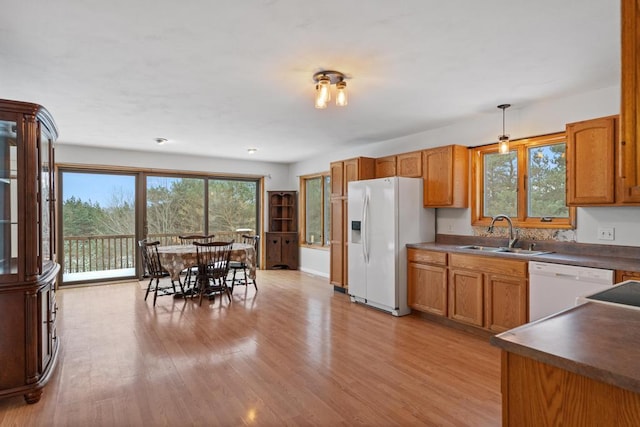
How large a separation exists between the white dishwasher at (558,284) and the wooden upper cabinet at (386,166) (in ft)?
7.52

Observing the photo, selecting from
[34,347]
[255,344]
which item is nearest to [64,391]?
[34,347]

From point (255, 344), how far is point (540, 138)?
3.54 metres

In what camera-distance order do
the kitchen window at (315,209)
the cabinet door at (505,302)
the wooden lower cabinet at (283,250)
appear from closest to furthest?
1. the cabinet door at (505,302)
2. the kitchen window at (315,209)
3. the wooden lower cabinet at (283,250)

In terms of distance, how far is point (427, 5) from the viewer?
76.8 inches

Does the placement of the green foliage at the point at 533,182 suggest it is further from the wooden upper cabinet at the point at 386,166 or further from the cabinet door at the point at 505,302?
the wooden upper cabinet at the point at 386,166

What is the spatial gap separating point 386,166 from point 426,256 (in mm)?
1551

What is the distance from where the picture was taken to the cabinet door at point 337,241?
5496 mm

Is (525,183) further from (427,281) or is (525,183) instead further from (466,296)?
(427,281)

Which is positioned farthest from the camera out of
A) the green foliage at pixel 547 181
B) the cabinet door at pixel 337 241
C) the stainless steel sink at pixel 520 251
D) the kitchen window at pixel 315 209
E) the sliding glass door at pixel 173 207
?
the kitchen window at pixel 315 209

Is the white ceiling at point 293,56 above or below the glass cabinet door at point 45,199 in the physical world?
above

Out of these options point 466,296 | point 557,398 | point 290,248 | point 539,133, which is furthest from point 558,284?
point 290,248

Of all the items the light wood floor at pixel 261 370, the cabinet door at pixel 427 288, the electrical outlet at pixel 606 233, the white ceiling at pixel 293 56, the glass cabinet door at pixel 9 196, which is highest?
the white ceiling at pixel 293 56

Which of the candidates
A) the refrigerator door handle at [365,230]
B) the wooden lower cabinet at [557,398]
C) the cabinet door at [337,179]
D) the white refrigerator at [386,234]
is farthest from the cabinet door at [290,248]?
the wooden lower cabinet at [557,398]

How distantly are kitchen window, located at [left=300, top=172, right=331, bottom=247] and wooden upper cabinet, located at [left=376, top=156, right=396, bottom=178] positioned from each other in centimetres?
166
